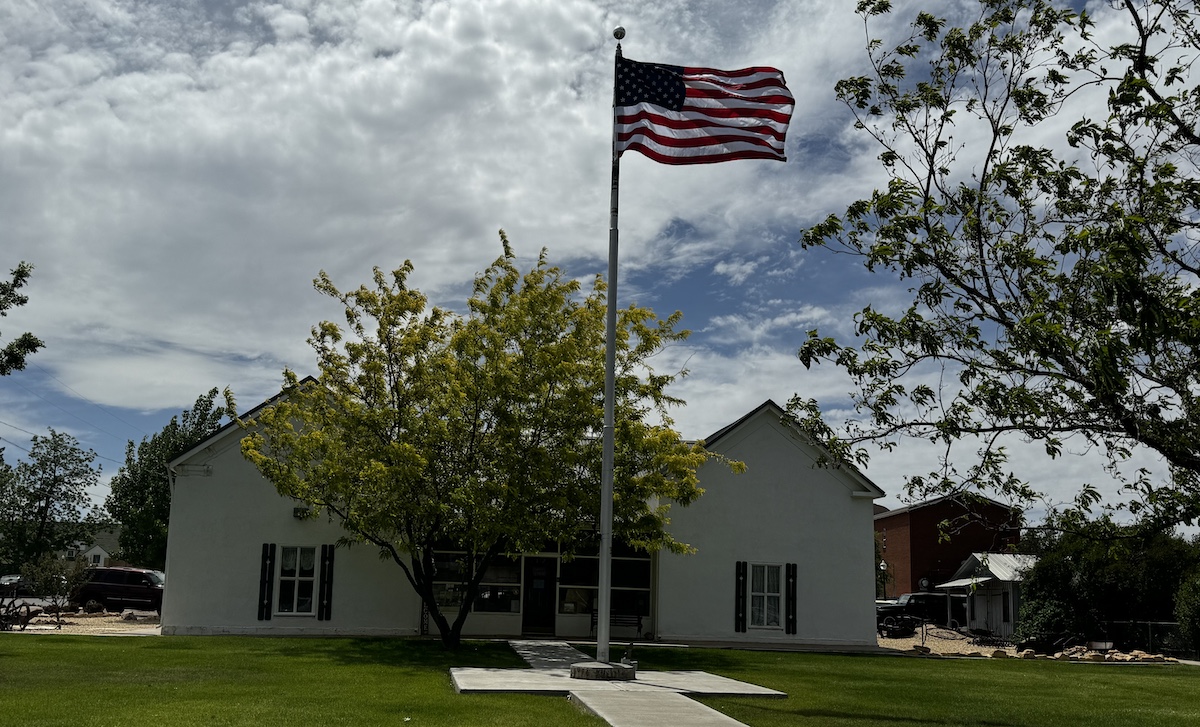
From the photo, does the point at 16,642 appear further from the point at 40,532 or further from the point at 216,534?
the point at 40,532

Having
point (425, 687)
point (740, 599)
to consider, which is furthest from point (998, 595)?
point (425, 687)

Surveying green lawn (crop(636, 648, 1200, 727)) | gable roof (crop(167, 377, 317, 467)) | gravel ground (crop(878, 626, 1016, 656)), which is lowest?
gravel ground (crop(878, 626, 1016, 656))

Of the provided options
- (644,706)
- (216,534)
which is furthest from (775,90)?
(216,534)

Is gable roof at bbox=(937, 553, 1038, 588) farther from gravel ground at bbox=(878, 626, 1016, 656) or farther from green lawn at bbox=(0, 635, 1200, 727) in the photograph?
green lawn at bbox=(0, 635, 1200, 727)

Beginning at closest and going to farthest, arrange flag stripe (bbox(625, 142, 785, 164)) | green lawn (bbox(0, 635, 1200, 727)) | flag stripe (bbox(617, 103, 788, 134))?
green lawn (bbox(0, 635, 1200, 727)) < flag stripe (bbox(625, 142, 785, 164)) < flag stripe (bbox(617, 103, 788, 134))

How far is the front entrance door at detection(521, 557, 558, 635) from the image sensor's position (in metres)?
29.3

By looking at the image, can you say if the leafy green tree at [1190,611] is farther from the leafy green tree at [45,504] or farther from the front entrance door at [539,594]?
the leafy green tree at [45,504]

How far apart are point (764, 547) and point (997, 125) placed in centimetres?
2016

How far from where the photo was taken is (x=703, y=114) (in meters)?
16.4

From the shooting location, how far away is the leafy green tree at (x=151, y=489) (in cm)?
5150

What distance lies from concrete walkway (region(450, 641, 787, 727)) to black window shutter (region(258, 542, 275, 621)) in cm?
1029

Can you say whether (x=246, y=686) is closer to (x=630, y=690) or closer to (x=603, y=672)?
(x=603, y=672)

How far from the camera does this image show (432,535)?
23297 millimetres

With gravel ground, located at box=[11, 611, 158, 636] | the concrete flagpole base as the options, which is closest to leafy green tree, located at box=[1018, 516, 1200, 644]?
the concrete flagpole base
